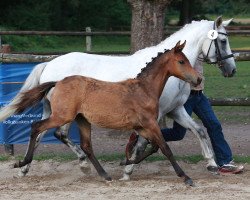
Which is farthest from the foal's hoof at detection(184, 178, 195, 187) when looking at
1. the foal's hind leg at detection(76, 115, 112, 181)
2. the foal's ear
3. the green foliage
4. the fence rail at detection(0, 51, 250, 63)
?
the green foliage

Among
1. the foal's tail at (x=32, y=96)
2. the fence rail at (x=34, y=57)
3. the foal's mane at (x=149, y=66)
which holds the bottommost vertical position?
the fence rail at (x=34, y=57)

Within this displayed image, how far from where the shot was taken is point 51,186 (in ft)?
24.1

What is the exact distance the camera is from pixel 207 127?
27.3 feet

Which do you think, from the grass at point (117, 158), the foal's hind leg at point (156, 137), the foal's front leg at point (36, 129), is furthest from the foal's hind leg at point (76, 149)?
the foal's hind leg at point (156, 137)

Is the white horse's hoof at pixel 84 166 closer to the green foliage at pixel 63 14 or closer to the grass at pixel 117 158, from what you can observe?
the grass at pixel 117 158

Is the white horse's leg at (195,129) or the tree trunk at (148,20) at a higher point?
the tree trunk at (148,20)

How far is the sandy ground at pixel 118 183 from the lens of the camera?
22.5 feet

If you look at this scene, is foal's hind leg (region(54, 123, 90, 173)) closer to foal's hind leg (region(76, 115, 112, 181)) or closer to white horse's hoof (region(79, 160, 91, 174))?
white horse's hoof (region(79, 160, 91, 174))

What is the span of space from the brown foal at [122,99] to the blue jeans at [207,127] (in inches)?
33.3

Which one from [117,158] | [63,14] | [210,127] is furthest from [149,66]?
[63,14]

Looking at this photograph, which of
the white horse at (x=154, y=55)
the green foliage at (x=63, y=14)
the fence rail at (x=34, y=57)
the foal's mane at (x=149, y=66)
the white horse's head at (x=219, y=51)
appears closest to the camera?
the foal's mane at (x=149, y=66)

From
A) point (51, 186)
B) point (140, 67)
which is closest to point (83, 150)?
point (51, 186)

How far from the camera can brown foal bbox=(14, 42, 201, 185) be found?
727 cm

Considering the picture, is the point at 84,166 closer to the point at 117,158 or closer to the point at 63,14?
the point at 117,158
